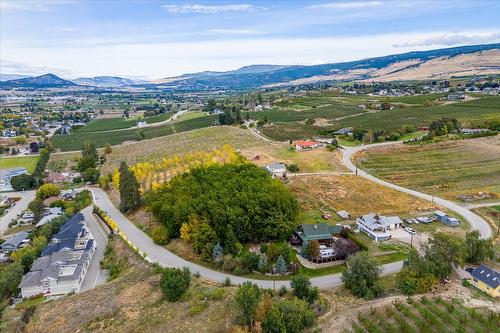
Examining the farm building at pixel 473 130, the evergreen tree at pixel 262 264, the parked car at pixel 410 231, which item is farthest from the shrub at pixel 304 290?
the farm building at pixel 473 130

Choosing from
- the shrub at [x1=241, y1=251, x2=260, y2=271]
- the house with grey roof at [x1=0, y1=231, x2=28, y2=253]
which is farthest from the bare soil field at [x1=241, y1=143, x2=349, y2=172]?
the house with grey roof at [x1=0, y1=231, x2=28, y2=253]

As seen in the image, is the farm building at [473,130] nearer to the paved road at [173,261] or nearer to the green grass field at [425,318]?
the paved road at [173,261]

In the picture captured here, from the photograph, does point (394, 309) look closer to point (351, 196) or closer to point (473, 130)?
point (351, 196)

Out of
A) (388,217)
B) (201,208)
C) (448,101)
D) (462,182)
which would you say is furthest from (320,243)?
(448,101)

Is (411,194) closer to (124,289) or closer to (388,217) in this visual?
(388,217)

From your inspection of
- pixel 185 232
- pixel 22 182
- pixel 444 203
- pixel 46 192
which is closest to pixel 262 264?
pixel 185 232

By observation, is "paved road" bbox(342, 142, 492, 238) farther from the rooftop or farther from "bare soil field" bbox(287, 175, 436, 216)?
the rooftop
